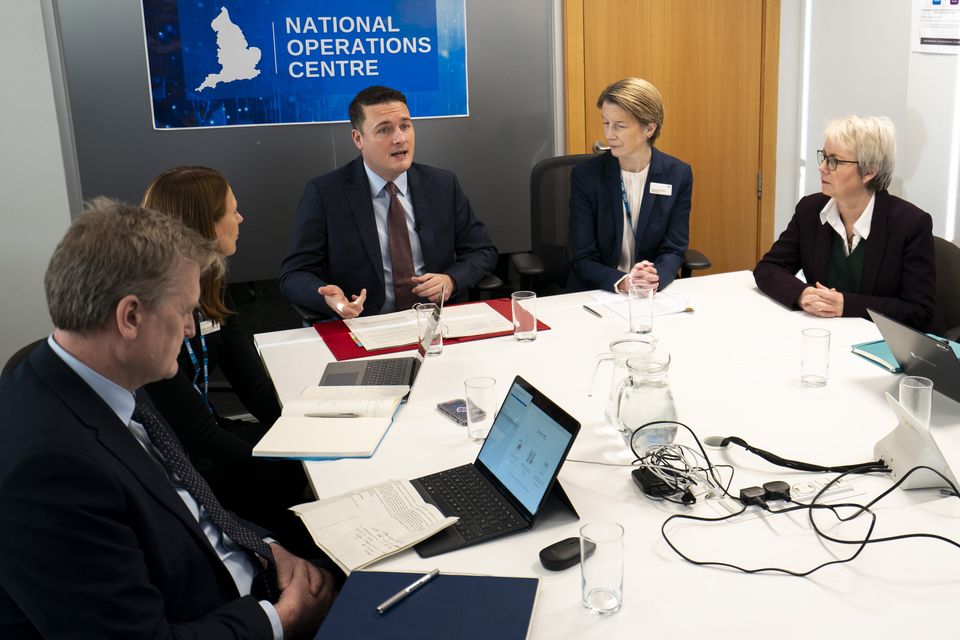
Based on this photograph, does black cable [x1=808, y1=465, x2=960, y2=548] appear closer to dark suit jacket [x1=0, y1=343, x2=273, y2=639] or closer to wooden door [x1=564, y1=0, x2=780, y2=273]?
dark suit jacket [x1=0, y1=343, x2=273, y2=639]

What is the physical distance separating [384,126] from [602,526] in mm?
2237

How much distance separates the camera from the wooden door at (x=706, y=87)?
4.38m

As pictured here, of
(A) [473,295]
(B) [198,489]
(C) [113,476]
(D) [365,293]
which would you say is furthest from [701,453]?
(A) [473,295]

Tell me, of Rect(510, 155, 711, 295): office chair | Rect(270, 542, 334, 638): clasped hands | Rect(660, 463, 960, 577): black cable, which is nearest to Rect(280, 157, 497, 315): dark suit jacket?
Rect(510, 155, 711, 295): office chair

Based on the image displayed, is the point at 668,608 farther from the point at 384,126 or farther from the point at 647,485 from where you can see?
the point at 384,126

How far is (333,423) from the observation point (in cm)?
204

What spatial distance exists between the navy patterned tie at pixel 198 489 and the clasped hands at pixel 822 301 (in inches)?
73.7

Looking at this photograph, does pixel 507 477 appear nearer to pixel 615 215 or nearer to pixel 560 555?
pixel 560 555

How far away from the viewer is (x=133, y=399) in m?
1.47

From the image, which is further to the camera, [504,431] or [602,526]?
[504,431]

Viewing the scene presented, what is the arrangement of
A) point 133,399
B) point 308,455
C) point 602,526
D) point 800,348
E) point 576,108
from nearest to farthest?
1. point 602,526
2. point 133,399
3. point 308,455
4. point 800,348
5. point 576,108

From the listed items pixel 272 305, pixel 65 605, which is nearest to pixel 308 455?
pixel 65 605

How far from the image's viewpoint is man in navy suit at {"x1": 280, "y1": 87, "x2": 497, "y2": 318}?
10.6ft

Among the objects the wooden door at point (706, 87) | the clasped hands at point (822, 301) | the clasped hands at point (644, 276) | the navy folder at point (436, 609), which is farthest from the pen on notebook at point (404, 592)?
the wooden door at point (706, 87)
